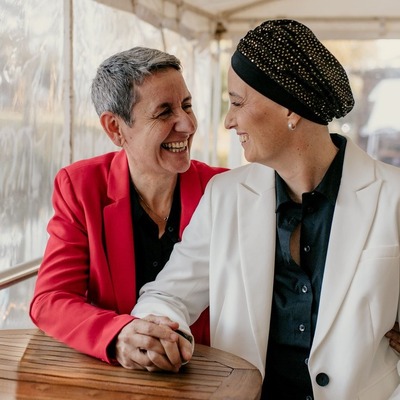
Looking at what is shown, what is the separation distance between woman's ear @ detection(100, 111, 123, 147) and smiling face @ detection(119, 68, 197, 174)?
0.22 feet

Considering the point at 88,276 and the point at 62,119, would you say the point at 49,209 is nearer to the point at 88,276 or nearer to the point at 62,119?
the point at 62,119

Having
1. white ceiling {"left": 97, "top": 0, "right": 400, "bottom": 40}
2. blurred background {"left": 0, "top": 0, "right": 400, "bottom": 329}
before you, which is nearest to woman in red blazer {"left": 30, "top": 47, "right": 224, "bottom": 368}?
blurred background {"left": 0, "top": 0, "right": 400, "bottom": 329}

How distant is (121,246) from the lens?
7.15 feet

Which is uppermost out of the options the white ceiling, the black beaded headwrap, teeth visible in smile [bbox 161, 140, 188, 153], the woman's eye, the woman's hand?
the white ceiling

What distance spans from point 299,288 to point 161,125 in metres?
0.70

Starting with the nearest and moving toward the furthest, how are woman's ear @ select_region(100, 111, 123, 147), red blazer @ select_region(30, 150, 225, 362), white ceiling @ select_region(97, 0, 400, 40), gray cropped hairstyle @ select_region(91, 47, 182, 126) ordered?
red blazer @ select_region(30, 150, 225, 362) < gray cropped hairstyle @ select_region(91, 47, 182, 126) < woman's ear @ select_region(100, 111, 123, 147) < white ceiling @ select_region(97, 0, 400, 40)

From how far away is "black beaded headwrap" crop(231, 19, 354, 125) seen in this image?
5.98 feet

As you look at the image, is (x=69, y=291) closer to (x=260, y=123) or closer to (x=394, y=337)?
(x=260, y=123)

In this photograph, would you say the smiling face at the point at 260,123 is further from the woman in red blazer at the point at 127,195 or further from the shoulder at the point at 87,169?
the shoulder at the point at 87,169

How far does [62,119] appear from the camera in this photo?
321cm

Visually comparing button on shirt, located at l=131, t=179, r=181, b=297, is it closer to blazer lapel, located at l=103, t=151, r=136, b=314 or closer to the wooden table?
blazer lapel, located at l=103, t=151, r=136, b=314

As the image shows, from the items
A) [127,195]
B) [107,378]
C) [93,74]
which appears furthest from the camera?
[93,74]

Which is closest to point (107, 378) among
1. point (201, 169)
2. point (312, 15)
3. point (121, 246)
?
point (121, 246)

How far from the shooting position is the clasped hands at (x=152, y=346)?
1679 millimetres
